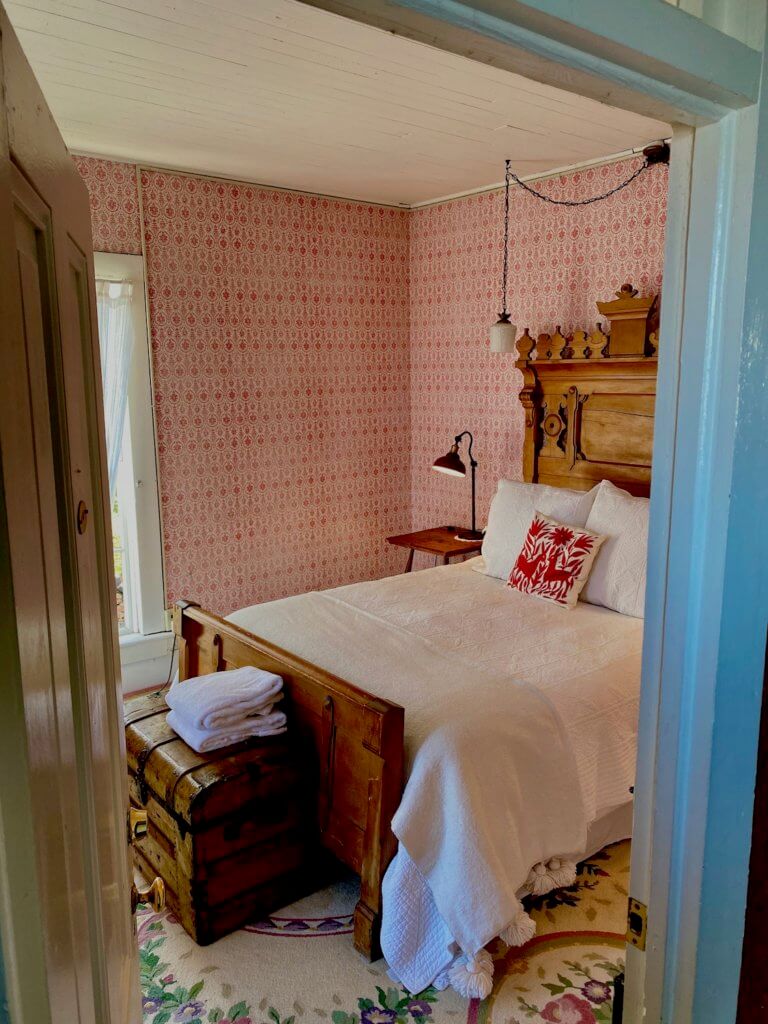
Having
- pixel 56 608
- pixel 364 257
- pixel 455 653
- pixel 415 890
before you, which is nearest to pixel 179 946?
pixel 415 890

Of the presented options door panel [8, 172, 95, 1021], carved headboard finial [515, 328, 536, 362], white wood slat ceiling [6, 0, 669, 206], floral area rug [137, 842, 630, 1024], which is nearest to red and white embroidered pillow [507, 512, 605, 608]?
carved headboard finial [515, 328, 536, 362]

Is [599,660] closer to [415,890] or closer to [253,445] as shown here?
[415,890]

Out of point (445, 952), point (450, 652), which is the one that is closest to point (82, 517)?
point (445, 952)

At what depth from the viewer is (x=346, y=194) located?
4.25 meters

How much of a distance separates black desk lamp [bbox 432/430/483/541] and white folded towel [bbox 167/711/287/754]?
191 cm

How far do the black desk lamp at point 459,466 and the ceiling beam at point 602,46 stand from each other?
126 inches

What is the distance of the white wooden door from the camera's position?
1.57ft

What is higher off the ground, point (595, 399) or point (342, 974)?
point (595, 399)

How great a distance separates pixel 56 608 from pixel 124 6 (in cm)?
206

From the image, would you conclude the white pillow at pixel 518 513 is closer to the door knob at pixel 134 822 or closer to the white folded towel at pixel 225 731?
the white folded towel at pixel 225 731

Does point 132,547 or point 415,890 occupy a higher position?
point 132,547

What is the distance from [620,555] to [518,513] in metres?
0.61

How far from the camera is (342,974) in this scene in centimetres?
212

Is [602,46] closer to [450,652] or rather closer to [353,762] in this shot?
[353,762]
